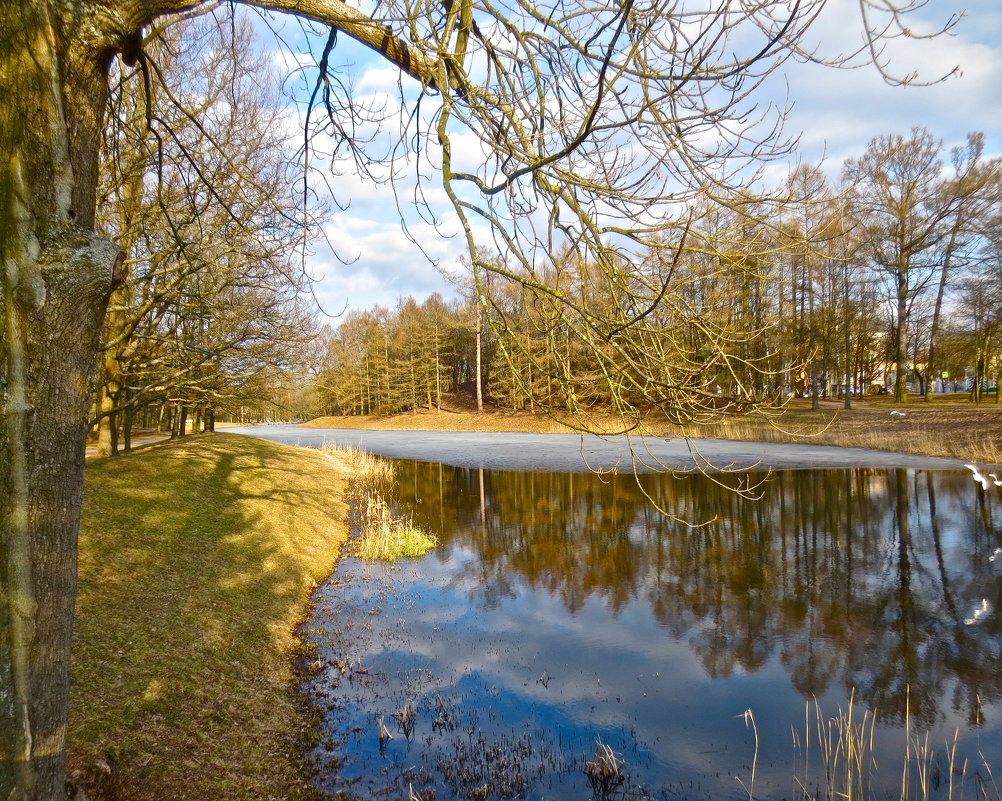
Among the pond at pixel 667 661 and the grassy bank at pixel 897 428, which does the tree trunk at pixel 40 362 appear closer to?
the pond at pixel 667 661

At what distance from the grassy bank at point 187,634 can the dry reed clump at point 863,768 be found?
3959 mm

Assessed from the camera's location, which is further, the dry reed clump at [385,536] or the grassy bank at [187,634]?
the dry reed clump at [385,536]

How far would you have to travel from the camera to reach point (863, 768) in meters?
4.91

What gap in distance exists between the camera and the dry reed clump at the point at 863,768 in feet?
14.9

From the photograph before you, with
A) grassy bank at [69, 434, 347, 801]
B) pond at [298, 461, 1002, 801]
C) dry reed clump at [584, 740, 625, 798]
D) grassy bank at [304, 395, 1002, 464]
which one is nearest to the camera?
grassy bank at [69, 434, 347, 801]

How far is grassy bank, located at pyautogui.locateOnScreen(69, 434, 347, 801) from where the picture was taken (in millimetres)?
3914

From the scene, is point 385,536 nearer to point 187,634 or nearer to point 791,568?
point 187,634

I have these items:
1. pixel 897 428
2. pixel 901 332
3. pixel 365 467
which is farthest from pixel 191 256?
pixel 901 332

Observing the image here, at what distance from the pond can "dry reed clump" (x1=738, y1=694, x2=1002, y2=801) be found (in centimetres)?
3

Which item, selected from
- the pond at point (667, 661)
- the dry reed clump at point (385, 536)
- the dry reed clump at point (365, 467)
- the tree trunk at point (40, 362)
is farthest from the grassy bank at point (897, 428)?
the tree trunk at point (40, 362)

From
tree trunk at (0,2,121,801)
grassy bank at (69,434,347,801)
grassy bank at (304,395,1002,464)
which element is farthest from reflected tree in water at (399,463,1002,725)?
grassy bank at (69,434,347,801)

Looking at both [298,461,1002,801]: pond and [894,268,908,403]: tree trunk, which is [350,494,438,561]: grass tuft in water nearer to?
[298,461,1002,801]: pond

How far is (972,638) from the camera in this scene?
7223mm

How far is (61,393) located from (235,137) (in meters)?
8.25
